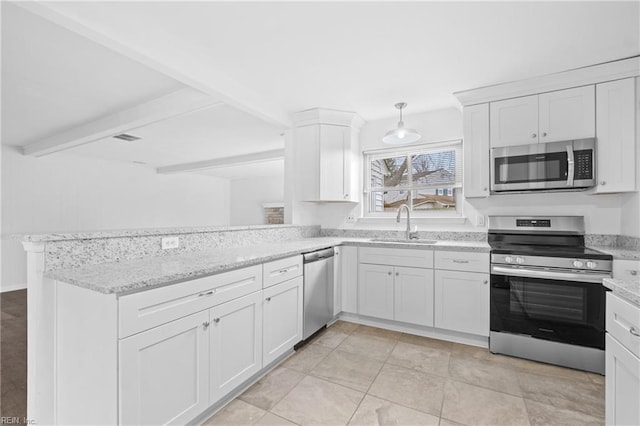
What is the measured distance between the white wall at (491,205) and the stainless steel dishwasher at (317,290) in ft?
3.20

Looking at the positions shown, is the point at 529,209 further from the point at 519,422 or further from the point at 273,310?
the point at 273,310

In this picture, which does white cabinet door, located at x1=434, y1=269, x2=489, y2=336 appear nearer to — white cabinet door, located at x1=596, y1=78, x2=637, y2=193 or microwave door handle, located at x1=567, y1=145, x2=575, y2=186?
microwave door handle, located at x1=567, y1=145, x2=575, y2=186

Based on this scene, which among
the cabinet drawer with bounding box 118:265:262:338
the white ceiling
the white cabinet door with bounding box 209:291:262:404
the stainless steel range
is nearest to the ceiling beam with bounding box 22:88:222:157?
the white ceiling

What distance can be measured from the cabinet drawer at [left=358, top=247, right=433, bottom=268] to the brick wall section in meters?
5.12

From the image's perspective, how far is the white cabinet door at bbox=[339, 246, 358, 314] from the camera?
3018mm

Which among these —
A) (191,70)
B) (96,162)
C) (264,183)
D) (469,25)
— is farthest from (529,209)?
(96,162)

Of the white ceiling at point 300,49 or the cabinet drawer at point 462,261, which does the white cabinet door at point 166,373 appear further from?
the cabinet drawer at point 462,261

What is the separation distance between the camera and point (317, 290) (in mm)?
2662

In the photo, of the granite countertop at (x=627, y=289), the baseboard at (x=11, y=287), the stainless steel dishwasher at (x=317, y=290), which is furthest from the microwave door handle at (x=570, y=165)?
the baseboard at (x=11, y=287)

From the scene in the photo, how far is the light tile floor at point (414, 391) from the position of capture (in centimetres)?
164

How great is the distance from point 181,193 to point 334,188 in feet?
19.5

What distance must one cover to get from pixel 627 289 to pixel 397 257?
1.87 meters

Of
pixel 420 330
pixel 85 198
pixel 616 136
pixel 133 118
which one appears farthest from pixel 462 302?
pixel 85 198

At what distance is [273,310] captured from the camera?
2.09 meters
